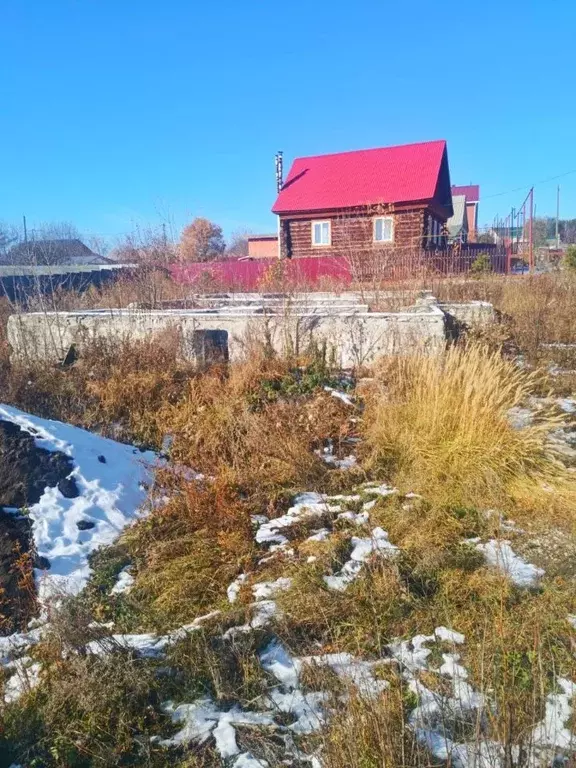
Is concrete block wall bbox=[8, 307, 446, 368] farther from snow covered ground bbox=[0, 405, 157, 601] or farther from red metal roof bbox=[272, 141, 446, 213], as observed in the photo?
red metal roof bbox=[272, 141, 446, 213]

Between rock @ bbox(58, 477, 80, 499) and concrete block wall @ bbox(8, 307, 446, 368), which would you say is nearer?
rock @ bbox(58, 477, 80, 499)

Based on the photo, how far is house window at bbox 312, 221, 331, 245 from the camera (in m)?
22.1

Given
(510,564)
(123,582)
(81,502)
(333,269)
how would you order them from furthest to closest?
1. (333,269)
2. (81,502)
3. (123,582)
4. (510,564)

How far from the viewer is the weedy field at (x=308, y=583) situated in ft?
7.39

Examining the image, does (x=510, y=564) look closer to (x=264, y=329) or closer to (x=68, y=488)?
(x=68, y=488)

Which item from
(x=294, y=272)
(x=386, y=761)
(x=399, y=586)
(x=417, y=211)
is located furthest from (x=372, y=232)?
(x=386, y=761)

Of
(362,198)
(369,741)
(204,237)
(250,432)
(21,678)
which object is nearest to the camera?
(369,741)

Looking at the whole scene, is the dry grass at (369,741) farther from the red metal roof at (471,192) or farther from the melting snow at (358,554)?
the red metal roof at (471,192)

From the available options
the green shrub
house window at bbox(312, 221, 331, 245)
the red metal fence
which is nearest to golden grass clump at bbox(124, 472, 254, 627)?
the red metal fence

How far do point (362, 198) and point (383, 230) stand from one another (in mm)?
1435

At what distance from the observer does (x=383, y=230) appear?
69.2 feet

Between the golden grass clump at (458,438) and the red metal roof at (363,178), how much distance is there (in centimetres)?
1638

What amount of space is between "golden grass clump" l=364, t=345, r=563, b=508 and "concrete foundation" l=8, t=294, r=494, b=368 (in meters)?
1.65

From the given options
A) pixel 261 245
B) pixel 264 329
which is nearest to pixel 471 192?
pixel 261 245
